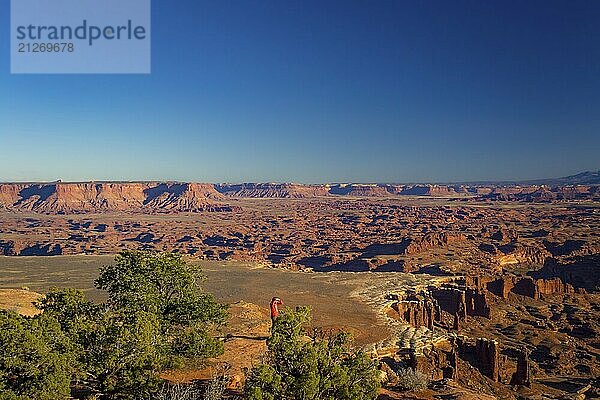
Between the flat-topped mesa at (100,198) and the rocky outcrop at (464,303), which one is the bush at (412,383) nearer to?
the rocky outcrop at (464,303)

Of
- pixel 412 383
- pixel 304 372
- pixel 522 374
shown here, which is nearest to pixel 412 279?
pixel 522 374

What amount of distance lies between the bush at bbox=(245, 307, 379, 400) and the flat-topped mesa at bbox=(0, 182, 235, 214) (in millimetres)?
156279

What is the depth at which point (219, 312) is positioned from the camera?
1998 cm

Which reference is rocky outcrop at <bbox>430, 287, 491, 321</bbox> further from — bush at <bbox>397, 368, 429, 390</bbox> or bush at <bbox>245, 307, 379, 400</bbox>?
bush at <bbox>245, 307, 379, 400</bbox>

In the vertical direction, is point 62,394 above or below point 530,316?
above

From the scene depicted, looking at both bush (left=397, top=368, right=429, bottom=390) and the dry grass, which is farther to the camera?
the dry grass

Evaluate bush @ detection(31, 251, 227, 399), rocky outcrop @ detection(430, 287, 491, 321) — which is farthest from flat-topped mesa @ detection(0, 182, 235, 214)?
bush @ detection(31, 251, 227, 399)

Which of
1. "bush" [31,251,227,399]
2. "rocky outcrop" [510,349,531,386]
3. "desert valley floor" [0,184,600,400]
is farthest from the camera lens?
"desert valley floor" [0,184,600,400]

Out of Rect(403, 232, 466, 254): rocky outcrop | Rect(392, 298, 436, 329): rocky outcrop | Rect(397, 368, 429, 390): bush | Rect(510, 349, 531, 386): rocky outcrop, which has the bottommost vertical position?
Rect(510, 349, 531, 386): rocky outcrop

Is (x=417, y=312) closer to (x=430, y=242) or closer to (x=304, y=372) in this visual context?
(x=304, y=372)

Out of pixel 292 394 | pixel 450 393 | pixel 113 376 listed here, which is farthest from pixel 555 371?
pixel 113 376

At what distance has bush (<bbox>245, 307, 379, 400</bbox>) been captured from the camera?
10930mm

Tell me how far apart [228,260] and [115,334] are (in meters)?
61.5

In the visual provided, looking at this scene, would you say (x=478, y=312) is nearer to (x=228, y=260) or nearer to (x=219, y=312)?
(x=219, y=312)
